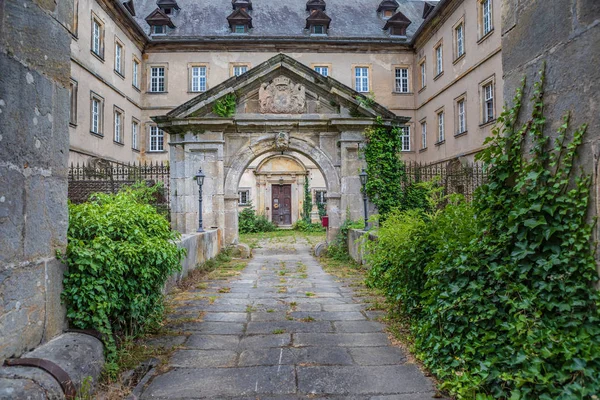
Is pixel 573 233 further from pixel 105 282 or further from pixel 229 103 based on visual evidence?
pixel 229 103

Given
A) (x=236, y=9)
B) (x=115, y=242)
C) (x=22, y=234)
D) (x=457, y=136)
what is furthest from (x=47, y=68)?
(x=236, y=9)

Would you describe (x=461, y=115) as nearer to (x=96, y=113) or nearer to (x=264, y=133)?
(x=264, y=133)

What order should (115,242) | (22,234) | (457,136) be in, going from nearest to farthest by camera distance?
(22,234) → (115,242) → (457,136)

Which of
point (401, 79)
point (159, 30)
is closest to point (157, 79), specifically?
point (159, 30)

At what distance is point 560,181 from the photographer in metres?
2.72

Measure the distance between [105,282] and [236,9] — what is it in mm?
25923

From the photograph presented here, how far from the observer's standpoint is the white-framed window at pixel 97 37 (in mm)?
19141

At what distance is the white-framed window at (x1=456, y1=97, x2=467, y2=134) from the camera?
19.8m

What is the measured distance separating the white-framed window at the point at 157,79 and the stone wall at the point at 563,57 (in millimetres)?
24444

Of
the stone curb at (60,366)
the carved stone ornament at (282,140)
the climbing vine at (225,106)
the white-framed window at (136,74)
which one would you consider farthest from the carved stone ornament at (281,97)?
the white-framed window at (136,74)

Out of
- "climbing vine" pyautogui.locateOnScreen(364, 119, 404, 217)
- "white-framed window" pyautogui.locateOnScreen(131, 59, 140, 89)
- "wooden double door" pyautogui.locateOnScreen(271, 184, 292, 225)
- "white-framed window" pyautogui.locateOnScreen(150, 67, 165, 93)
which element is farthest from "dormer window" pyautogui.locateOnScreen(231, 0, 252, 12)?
"climbing vine" pyautogui.locateOnScreen(364, 119, 404, 217)

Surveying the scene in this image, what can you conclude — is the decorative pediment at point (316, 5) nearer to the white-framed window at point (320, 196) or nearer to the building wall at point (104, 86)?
the building wall at point (104, 86)

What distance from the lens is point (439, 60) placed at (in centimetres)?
Answer: 2234

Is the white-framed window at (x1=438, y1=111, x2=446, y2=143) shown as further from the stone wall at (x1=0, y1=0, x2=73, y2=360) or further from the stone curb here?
the stone curb
